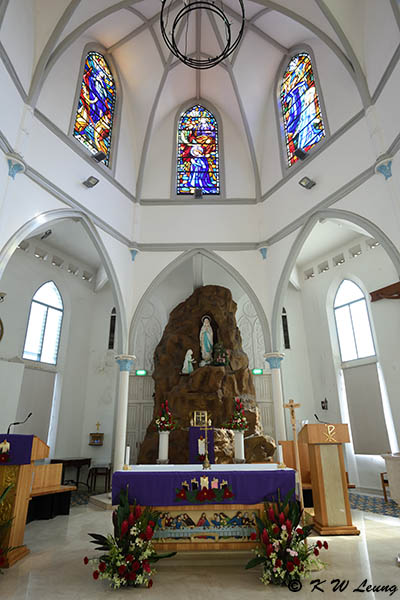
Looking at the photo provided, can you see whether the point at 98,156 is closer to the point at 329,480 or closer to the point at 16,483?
the point at 16,483

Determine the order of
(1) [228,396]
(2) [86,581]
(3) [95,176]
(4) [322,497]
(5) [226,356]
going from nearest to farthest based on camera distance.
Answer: (2) [86,581] < (4) [322,497] < (3) [95,176] < (1) [228,396] < (5) [226,356]

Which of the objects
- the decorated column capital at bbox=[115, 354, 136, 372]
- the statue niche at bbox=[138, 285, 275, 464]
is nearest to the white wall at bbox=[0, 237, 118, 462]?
the statue niche at bbox=[138, 285, 275, 464]

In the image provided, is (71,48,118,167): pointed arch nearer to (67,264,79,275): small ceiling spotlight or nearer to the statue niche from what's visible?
(67,264,79,275): small ceiling spotlight

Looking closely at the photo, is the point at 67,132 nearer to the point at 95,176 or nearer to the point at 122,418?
the point at 95,176

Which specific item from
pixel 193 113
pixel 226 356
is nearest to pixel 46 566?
pixel 226 356

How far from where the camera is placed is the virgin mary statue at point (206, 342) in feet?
38.4

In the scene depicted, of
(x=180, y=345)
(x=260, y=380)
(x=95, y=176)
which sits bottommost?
(x=260, y=380)

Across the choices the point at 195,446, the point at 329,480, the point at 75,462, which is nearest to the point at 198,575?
the point at 329,480

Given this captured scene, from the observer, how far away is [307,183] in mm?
9438

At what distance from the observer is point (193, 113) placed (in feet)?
43.0

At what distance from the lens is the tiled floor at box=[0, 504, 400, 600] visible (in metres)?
3.66

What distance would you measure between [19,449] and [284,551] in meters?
3.60

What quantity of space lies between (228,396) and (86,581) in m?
7.27

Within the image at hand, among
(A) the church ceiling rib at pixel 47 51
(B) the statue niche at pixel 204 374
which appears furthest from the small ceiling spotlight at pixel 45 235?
(B) the statue niche at pixel 204 374
